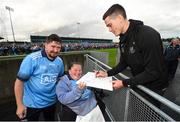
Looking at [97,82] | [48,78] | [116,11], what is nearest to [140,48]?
[116,11]

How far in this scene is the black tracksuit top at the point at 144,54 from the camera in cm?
237

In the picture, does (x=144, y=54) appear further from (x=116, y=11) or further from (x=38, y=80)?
(x=38, y=80)

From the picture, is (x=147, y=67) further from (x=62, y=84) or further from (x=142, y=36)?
(x=62, y=84)

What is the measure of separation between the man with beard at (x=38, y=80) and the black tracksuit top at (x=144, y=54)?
1218 mm

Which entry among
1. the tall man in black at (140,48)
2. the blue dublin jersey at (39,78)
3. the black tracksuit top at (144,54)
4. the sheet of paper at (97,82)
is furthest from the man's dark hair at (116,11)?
the blue dublin jersey at (39,78)

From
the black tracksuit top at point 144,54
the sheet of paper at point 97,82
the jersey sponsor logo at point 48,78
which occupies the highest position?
the black tracksuit top at point 144,54

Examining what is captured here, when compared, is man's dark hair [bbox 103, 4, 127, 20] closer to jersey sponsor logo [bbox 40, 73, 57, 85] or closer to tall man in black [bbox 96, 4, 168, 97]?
tall man in black [bbox 96, 4, 168, 97]

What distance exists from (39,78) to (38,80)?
0.12 feet

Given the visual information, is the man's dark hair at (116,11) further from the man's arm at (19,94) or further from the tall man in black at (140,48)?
the man's arm at (19,94)

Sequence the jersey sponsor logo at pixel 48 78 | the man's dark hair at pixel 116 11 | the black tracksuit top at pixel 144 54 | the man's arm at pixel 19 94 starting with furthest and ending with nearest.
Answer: the jersey sponsor logo at pixel 48 78 → the man's arm at pixel 19 94 → the man's dark hair at pixel 116 11 → the black tracksuit top at pixel 144 54

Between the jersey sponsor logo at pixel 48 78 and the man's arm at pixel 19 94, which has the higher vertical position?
the jersey sponsor logo at pixel 48 78

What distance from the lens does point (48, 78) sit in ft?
11.6

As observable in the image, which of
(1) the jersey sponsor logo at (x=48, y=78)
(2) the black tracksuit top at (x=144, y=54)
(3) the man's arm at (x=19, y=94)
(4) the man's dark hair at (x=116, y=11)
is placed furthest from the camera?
(1) the jersey sponsor logo at (x=48, y=78)

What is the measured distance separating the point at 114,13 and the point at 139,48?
54 cm
